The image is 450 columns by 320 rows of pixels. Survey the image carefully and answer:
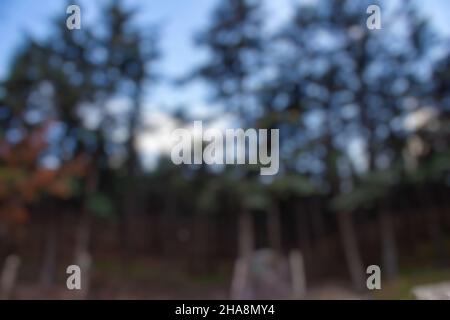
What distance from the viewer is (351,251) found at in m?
8.80

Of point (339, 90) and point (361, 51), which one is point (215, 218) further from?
point (361, 51)

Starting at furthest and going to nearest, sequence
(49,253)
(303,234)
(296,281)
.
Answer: (303,234) < (49,253) < (296,281)

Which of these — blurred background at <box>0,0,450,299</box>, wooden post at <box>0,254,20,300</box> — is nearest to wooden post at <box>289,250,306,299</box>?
blurred background at <box>0,0,450,299</box>

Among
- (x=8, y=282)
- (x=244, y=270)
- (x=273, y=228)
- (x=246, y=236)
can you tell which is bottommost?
(x=8, y=282)

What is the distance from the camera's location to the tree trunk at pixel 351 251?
27.8 feet

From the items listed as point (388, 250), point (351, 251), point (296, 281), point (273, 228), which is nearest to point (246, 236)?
point (273, 228)

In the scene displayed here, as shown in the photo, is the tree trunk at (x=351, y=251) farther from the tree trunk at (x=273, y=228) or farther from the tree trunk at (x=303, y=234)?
the tree trunk at (x=273, y=228)

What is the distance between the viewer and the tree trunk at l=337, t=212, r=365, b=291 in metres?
8.47

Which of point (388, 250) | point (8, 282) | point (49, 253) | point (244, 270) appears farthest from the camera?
point (49, 253)

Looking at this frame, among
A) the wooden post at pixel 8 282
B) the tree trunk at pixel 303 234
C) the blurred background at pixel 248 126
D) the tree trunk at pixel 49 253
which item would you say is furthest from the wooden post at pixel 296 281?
the tree trunk at pixel 49 253

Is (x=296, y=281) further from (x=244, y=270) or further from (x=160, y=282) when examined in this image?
(x=160, y=282)

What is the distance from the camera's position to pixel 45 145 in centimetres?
766

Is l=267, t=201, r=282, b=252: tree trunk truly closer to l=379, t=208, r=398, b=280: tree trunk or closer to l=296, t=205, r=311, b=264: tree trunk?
l=296, t=205, r=311, b=264: tree trunk
